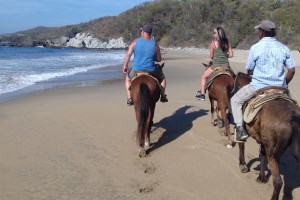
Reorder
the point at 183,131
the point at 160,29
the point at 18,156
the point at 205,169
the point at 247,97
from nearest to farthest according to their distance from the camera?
the point at 247,97
the point at 205,169
the point at 18,156
the point at 183,131
the point at 160,29

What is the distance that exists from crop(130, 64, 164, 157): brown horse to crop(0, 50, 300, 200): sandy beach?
0.28 metres

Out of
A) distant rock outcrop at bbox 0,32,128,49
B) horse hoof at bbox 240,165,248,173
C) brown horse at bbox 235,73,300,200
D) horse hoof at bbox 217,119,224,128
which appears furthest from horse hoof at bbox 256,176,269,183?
distant rock outcrop at bbox 0,32,128,49

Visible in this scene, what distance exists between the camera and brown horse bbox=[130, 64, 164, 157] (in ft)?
22.2

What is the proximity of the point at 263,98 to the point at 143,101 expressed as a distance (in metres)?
2.29

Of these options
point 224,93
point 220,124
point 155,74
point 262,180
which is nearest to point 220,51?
point 224,93

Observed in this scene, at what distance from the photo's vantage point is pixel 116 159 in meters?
6.45

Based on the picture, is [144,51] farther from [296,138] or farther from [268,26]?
[296,138]

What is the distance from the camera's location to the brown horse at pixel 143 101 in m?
6.76

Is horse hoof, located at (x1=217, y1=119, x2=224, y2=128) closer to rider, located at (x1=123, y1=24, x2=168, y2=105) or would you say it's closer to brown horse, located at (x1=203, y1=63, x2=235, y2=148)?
brown horse, located at (x1=203, y1=63, x2=235, y2=148)

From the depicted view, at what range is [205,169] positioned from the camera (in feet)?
19.7

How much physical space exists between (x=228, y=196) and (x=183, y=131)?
3304 millimetres

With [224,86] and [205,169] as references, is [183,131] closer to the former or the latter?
[224,86]

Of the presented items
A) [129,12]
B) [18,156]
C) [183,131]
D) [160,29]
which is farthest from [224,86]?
[129,12]

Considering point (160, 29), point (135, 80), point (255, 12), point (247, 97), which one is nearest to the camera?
point (247, 97)
